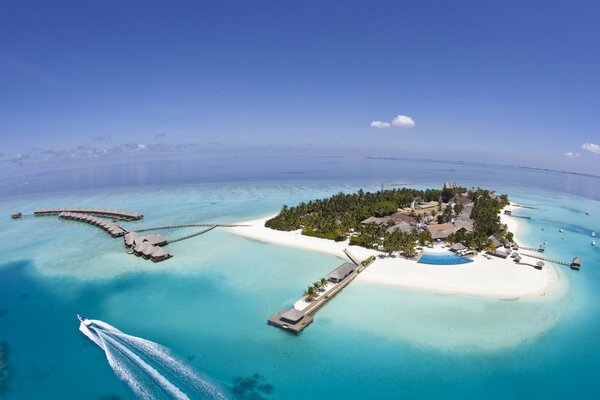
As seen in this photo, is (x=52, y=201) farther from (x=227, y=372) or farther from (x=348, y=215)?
(x=227, y=372)

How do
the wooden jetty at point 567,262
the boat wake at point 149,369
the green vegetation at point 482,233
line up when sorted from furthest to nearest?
the green vegetation at point 482,233
the wooden jetty at point 567,262
the boat wake at point 149,369

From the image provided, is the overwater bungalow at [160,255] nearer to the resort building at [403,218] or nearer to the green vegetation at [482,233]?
the resort building at [403,218]

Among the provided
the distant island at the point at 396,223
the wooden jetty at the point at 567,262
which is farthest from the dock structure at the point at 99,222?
the wooden jetty at the point at 567,262

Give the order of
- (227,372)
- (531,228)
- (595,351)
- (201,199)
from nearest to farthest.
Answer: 1. (227,372)
2. (595,351)
3. (531,228)
4. (201,199)

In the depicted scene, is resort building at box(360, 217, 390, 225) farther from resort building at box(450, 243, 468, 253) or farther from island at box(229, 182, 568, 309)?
resort building at box(450, 243, 468, 253)

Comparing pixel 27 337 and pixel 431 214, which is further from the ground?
pixel 431 214

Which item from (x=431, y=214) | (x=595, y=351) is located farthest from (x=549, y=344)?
(x=431, y=214)

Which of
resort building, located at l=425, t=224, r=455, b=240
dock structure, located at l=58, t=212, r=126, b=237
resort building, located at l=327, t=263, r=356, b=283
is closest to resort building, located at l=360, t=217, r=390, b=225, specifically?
resort building, located at l=425, t=224, r=455, b=240

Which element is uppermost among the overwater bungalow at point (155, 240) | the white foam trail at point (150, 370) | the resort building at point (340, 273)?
the resort building at point (340, 273)
